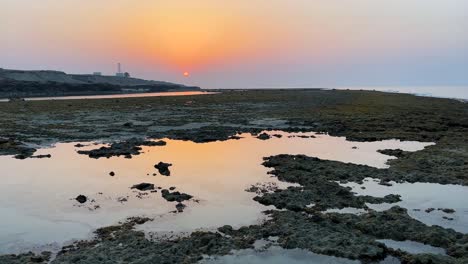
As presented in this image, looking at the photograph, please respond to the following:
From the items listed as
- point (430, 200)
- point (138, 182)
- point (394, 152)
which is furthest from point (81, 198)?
point (394, 152)

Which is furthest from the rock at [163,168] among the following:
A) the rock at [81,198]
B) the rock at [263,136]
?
the rock at [263,136]

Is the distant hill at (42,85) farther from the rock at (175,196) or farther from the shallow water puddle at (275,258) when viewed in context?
the shallow water puddle at (275,258)

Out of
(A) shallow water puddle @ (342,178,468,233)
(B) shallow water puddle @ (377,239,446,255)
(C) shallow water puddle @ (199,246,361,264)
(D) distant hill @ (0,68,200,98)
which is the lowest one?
(D) distant hill @ (0,68,200,98)

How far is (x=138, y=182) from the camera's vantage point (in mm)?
13680

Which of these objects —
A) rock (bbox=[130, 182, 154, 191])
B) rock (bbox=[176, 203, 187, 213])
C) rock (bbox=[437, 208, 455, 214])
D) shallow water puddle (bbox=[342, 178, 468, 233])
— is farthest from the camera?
rock (bbox=[130, 182, 154, 191])

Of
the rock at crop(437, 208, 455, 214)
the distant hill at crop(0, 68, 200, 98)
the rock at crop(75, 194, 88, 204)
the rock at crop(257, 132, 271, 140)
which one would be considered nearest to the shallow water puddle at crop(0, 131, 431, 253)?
the rock at crop(75, 194, 88, 204)

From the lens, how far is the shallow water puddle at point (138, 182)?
9.73m

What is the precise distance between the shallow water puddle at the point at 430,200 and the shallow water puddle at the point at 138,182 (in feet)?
8.93

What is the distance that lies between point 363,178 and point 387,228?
15.8 ft

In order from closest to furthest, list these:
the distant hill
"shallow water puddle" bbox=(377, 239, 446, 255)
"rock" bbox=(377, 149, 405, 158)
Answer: "shallow water puddle" bbox=(377, 239, 446, 255) < "rock" bbox=(377, 149, 405, 158) < the distant hill

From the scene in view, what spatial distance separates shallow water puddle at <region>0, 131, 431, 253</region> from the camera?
9.73 meters

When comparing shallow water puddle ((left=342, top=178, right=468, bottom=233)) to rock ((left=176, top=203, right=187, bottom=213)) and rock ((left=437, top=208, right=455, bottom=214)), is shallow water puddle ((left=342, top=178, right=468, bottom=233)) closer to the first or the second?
rock ((left=437, top=208, right=455, bottom=214))

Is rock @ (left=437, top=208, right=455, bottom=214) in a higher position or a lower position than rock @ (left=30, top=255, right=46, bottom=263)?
higher

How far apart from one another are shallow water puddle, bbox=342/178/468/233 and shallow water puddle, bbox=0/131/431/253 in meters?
2.72
